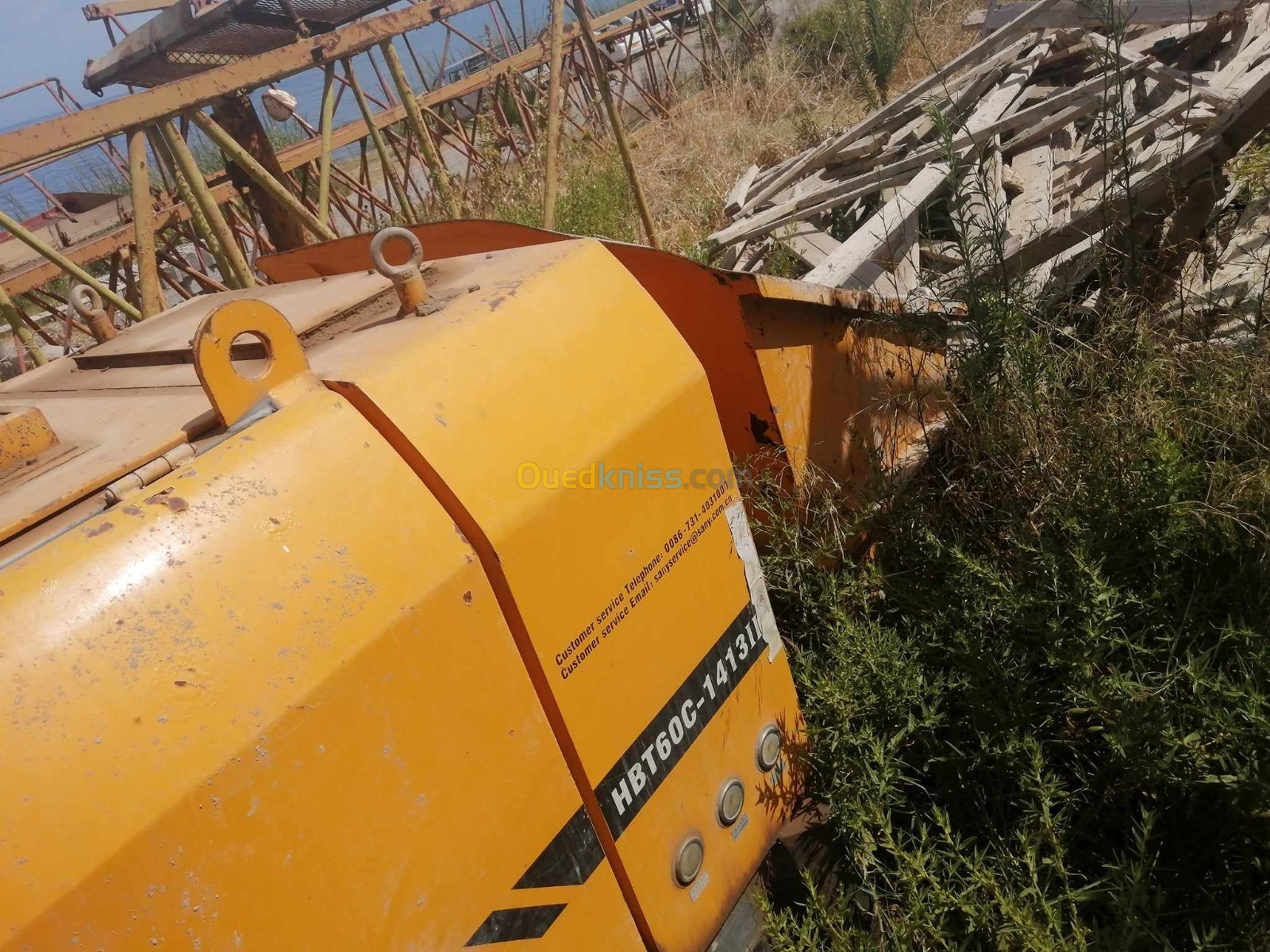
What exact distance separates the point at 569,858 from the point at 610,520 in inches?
21.3

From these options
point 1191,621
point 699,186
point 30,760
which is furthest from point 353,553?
point 699,186

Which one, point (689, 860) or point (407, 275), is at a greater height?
point (407, 275)

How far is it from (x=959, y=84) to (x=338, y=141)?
6554 millimetres

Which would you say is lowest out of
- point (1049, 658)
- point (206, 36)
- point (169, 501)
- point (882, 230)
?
point (1049, 658)

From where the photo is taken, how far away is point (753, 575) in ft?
5.66

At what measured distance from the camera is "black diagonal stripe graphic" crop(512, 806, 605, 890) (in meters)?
1.21

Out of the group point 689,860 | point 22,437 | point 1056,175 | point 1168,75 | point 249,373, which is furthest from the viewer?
point 1168,75

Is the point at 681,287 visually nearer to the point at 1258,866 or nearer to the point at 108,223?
the point at 1258,866

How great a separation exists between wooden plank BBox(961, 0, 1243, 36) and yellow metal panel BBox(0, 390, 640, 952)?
465 centimetres

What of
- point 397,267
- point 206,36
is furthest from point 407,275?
point 206,36

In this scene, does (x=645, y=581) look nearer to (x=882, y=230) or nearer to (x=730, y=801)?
(x=730, y=801)

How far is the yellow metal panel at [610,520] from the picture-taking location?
3.91ft

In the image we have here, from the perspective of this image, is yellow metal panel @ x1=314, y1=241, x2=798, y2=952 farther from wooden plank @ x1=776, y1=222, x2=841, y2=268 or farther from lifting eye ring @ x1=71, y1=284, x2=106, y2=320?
wooden plank @ x1=776, y1=222, x2=841, y2=268

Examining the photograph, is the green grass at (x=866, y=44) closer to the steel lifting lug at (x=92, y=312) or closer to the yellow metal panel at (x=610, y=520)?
the steel lifting lug at (x=92, y=312)
